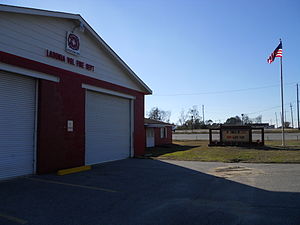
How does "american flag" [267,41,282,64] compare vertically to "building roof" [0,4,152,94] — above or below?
above

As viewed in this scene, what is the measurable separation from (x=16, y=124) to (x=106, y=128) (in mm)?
5414

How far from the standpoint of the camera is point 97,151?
13164 millimetres

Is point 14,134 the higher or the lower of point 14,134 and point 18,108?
the lower

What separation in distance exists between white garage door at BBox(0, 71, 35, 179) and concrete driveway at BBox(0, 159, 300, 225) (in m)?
0.59

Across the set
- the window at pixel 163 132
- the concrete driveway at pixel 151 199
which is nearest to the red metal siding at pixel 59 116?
the concrete driveway at pixel 151 199

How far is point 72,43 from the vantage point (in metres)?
11.6

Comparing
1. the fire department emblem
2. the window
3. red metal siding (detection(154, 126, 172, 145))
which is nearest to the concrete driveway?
the fire department emblem

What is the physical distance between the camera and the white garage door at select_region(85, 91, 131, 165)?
1268 centimetres

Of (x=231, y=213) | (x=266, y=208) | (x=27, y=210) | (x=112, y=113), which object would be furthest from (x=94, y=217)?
(x=112, y=113)

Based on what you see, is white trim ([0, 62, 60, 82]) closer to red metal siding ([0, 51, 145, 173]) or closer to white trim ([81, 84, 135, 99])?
red metal siding ([0, 51, 145, 173])

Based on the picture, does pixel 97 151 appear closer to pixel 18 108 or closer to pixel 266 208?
pixel 18 108

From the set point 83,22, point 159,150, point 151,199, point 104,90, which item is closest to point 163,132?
point 159,150

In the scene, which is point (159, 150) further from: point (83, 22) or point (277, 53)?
point (83, 22)

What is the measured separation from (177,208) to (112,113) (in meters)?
9.33
